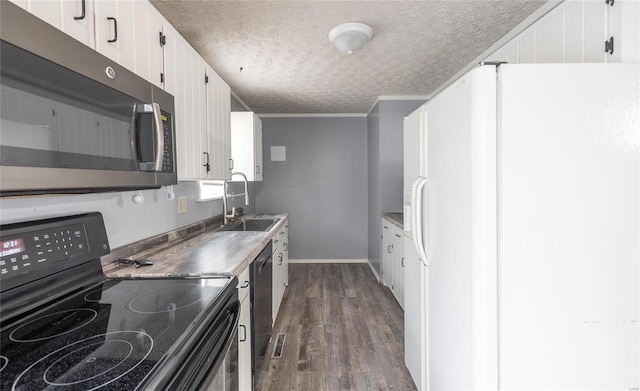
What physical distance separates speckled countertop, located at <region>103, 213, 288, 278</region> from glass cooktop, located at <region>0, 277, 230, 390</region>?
0.44ft

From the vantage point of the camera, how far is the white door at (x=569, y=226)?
1.07 meters

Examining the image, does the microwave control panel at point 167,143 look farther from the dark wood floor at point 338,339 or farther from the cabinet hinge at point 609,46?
the cabinet hinge at point 609,46

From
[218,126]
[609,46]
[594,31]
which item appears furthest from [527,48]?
[218,126]

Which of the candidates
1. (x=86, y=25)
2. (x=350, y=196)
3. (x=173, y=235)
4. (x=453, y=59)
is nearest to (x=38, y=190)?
(x=86, y=25)

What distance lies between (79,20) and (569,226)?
5.88ft

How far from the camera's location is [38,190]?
0.70 metres

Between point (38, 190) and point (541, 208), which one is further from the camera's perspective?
point (541, 208)

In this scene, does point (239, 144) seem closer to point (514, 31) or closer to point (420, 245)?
point (420, 245)

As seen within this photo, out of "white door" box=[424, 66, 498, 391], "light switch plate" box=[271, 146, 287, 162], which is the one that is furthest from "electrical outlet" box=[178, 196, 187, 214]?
"light switch plate" box=[271, 146, 287, 162]

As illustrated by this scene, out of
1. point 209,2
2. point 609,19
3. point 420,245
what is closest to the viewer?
point 609,19

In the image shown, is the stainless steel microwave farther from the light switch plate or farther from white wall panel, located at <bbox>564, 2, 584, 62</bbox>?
the light switch plate

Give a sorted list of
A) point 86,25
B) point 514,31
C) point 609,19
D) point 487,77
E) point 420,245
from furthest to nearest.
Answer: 1. point 514,31
2. point 420,245
3. point 609,19
4. point 487,77
5. point 86,25

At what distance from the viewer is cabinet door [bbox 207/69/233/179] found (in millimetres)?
1984

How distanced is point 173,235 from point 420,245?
1.53 meters
